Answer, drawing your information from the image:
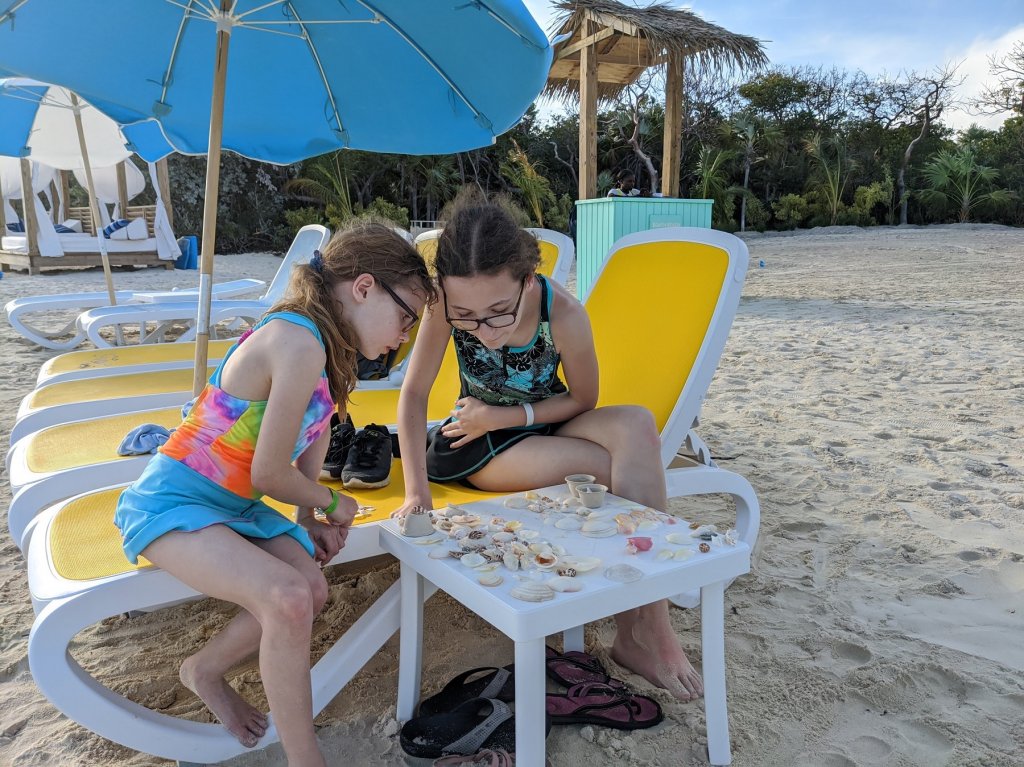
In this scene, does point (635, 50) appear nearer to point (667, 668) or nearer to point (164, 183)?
point (667, 668)

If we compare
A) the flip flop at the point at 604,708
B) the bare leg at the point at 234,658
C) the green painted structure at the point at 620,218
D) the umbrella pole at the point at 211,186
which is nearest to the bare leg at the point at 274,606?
the bare leg at the point at 234,658

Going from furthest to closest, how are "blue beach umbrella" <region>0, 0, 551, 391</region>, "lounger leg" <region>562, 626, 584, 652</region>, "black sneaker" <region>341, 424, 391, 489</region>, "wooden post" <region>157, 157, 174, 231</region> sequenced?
1. "wooden post" <region>157, 157, 174, 231</region>
2. "blue beach umbrella" <region>0, 0, 551, 391</region>
3. "black sneaker" <region>341, 424, 391, 489</region>
4. "lounger leg" <region>562, 626, 584, 652</region>

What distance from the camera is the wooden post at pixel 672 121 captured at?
8.88 m

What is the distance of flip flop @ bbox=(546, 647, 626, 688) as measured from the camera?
1957 mm

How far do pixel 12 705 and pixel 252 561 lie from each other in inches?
38.6

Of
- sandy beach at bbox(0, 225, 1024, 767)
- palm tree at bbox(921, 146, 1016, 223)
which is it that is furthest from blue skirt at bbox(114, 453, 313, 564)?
palm tree at bbox(921, 146, 1016, 223)

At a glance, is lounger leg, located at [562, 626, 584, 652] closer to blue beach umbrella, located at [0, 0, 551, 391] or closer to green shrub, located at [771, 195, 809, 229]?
blue beach umbrella, located at [0, 0, 551, 391]

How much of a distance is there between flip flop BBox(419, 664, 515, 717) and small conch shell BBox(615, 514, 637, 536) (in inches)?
21.0

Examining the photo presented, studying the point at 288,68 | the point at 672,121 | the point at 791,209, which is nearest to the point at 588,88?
the point at 672,121

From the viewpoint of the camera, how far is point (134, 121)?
3.46 metres

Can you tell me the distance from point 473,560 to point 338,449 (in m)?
1.01

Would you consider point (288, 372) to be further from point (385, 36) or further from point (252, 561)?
point (385, 36)

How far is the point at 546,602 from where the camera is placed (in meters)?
1.40

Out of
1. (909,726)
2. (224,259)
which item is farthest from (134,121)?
(224,259)
